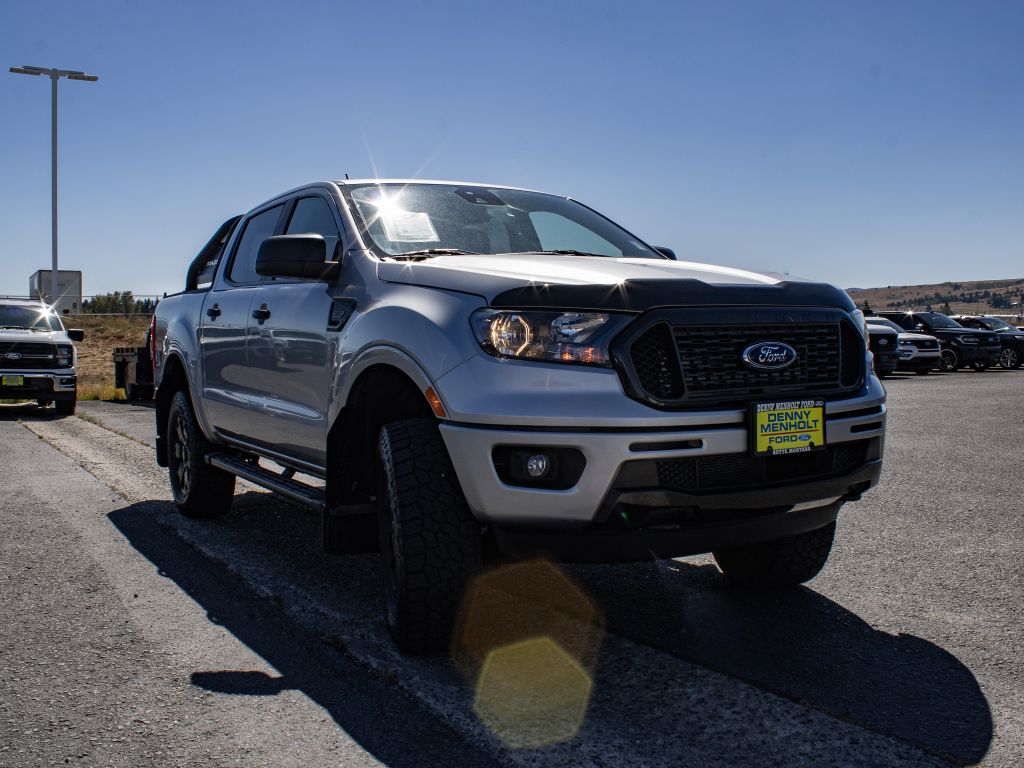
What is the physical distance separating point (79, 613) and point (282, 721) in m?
1.59

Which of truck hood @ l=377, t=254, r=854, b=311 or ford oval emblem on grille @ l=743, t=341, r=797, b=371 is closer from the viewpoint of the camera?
truck hood @ l=377, t=254, r=854, b=311

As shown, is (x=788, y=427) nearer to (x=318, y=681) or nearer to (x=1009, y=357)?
(x=318, y=681)

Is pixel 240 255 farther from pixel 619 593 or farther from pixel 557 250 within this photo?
pixel 619 593

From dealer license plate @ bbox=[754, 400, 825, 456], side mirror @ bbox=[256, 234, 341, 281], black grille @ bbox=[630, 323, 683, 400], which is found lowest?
dealer license plate @ bbox=[754, 400, 825, 456]

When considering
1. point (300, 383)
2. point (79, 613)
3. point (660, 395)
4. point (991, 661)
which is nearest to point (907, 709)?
point (991, 661)

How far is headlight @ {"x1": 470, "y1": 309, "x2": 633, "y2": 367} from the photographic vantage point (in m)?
3.20

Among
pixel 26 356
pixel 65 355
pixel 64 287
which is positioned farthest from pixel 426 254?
pixel 64 287

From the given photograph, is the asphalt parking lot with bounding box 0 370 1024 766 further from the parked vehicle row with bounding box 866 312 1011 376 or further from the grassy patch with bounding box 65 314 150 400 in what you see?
the parked vehicle row with bounding box 866 312 1011 376

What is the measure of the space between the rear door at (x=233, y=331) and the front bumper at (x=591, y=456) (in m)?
2.35

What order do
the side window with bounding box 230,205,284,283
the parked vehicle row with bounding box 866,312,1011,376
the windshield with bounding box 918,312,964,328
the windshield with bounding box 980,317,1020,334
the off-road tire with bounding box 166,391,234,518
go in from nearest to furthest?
1. the side window with bounding box 230,205,284,283
2. the off-road tire with bounding box 166,391,234,518
3. the parked vehicle row with bounding box 866,312,1011,376
4. the windshield with bounding box 918,312,964,328
5. the windshield with bounding box 980,317,1020,334

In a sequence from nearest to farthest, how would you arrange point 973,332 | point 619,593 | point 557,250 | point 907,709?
point 907,709 → point 619,593 → point 557,250 → point 973,332

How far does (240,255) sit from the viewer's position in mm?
5938

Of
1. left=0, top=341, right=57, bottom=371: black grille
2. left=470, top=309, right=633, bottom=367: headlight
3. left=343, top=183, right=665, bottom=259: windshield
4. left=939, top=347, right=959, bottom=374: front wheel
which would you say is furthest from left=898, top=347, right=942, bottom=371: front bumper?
left=470, top=309, right=633, bottom=367: headlight

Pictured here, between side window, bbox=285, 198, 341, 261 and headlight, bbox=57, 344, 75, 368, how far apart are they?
11.2m
